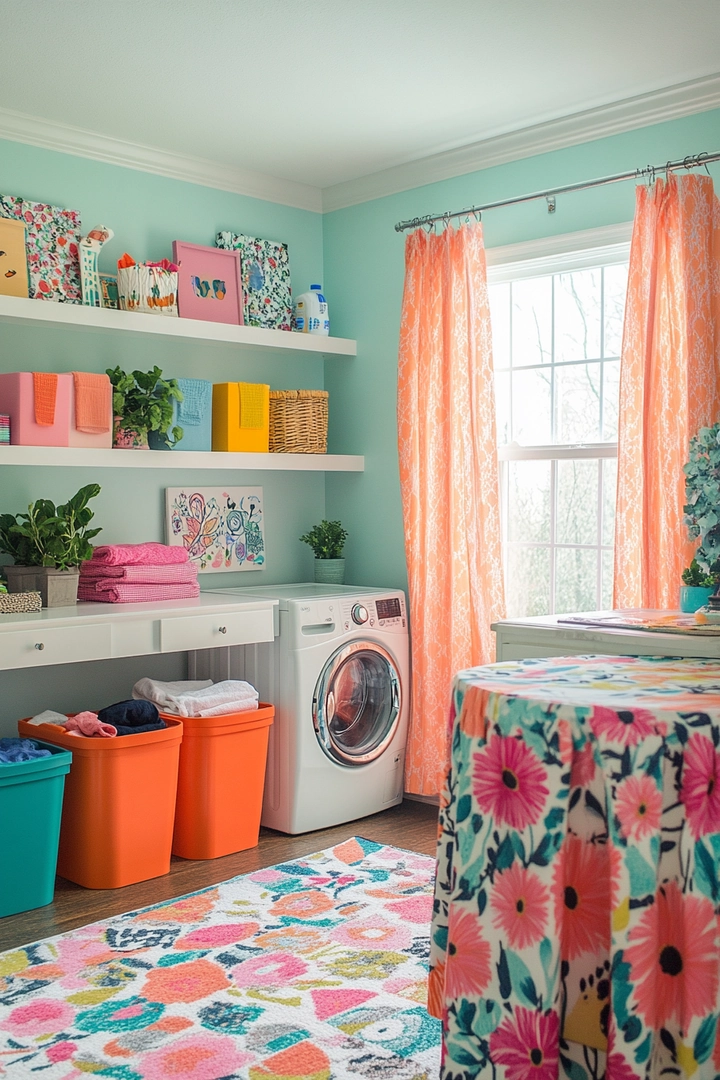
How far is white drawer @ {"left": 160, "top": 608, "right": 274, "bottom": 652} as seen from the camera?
3.71 meters

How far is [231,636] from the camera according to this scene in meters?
3.86

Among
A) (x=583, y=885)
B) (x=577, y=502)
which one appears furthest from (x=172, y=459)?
(x=583, y=885)

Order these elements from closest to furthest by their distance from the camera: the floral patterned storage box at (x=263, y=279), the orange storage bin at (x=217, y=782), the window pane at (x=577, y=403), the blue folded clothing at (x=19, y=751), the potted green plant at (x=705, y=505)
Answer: the potted green plant at (x=705, y=505), the blue folded clothing at (x=19, y=751), the orange storage bin at (x=217, y=782), the window pane at (x=577, y=403), the floral patterned storage box at (x=263, y=279)

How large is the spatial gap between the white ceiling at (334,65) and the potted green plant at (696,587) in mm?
1606

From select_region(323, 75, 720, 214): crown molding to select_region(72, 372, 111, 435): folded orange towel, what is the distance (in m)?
1.59

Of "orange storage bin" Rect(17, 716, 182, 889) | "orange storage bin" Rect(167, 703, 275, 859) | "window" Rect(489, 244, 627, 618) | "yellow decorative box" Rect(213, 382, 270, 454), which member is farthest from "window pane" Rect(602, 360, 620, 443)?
"orange storage bin" Rect(17, 716, 182, 889)

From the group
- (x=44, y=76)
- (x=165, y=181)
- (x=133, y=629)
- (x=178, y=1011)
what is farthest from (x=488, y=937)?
(x=165, y=181)

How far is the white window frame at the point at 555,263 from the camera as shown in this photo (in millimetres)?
3826

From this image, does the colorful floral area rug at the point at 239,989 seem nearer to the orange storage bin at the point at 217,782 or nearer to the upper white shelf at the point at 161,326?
the orange storage bin at the point at 217,782

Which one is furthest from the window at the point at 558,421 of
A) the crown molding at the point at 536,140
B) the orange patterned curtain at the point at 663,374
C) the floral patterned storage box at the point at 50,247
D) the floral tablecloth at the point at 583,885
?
the floral tablecloth at the point at 583,885

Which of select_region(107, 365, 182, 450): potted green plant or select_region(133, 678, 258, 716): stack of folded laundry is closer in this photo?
select_region(133, 678, 258, 716): stack of folded laundry

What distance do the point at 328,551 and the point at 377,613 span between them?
0.55 m

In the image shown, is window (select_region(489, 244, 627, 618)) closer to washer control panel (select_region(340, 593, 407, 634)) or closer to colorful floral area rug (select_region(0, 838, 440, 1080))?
washer control panel (select_region(340, 593, 407, 634))

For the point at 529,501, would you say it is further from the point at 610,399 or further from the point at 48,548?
the point at 48,548
